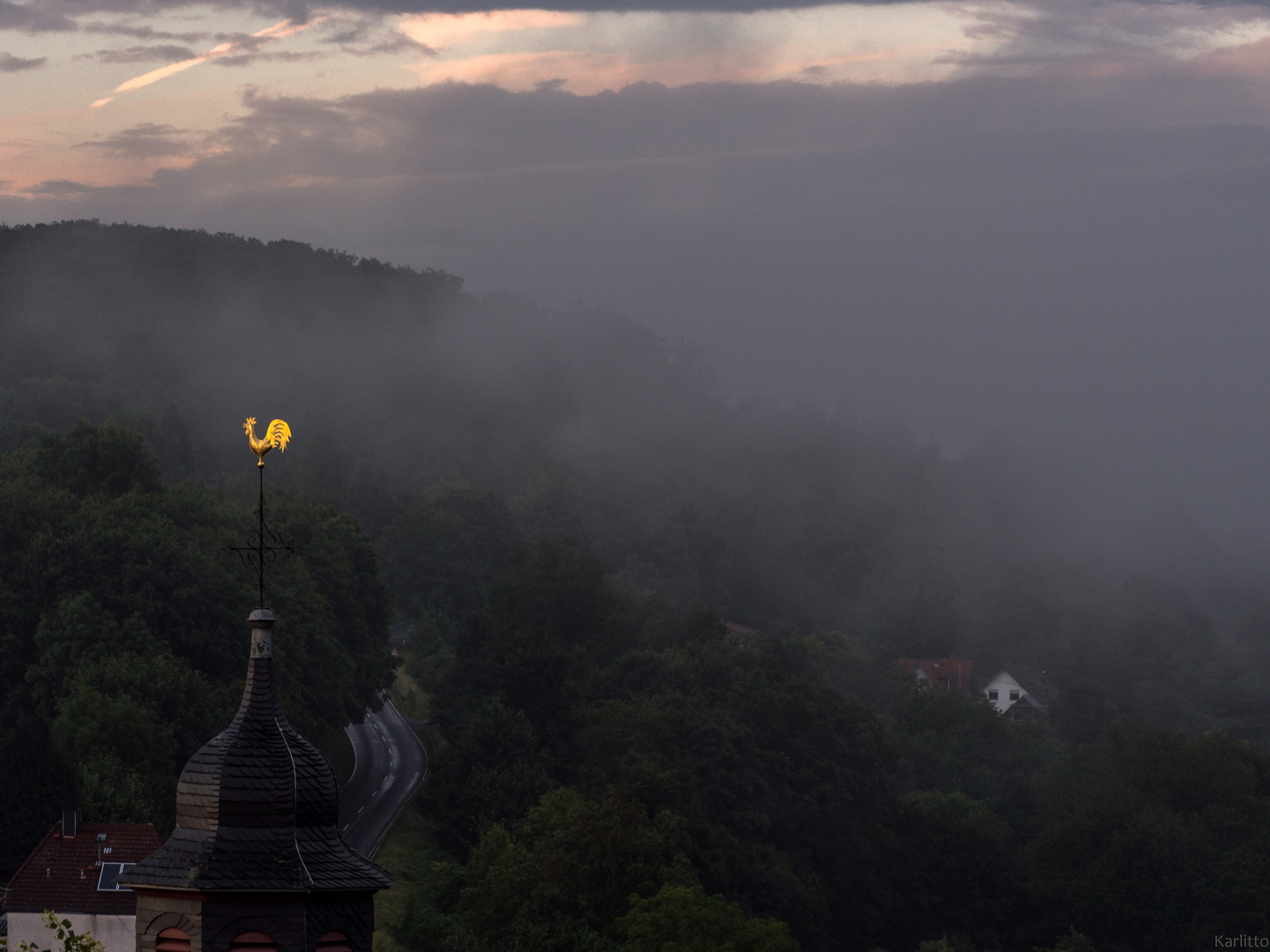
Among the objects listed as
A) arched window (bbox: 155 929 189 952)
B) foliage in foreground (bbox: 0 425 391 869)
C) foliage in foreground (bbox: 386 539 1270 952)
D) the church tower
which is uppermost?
the church tower

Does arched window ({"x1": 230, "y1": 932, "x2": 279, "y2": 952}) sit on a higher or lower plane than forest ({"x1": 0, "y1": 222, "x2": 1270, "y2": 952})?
higher

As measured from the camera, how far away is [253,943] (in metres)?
17.8

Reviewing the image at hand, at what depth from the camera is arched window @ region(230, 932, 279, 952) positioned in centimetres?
1778

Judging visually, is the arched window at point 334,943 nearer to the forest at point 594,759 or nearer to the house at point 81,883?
the house at point 81,883

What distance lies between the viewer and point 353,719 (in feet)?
319

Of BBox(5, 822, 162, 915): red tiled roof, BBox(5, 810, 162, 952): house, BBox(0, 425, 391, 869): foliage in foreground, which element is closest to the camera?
BBox(5, 810, 162, 952): house

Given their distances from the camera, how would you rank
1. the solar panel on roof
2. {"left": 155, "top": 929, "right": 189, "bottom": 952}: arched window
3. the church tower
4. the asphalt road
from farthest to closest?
the asphalt road < the solar panel on roof < {"left": 155, "top": 929, "right": 189, "bottom": 952}: arched window < the church tower

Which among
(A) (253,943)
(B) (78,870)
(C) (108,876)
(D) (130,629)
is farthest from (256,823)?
(D) (130,629)

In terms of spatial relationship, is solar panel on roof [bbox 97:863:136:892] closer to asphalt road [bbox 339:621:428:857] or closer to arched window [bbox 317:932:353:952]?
asphalt road [bbox 339:621:428:857]

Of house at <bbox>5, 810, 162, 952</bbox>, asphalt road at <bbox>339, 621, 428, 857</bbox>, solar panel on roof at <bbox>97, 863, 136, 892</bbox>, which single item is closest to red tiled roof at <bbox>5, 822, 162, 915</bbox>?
house at <bbox>5, 810, 162, 952</bbox>

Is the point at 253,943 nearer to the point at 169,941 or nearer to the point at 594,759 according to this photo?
the point at 169,941

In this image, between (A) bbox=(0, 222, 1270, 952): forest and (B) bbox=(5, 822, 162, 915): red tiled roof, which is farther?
(A) bbox=(0, 222, 1270, 952): forest

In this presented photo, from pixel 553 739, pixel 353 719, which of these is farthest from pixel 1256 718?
pixel 353 719

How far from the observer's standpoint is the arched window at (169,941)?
18000 mm
